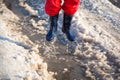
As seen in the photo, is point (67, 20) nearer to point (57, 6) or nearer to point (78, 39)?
point (57, 6)

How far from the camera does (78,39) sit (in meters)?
4.51

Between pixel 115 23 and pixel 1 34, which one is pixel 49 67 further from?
pixel 115 23

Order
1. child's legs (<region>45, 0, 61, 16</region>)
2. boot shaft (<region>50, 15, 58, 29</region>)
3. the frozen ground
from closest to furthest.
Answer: child's legs (<region>45, 0, 61, 16</region>) → the frozen ground → boot shaft (<region>50, 15, 58, 29</region>)

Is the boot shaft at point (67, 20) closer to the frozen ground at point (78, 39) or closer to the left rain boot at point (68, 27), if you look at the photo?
the left rain boot at point (68, 27)

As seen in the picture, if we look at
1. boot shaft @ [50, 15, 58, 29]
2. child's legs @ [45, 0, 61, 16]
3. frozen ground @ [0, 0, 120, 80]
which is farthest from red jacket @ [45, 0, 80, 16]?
frozen ground @ [0, 0, 120, 80]

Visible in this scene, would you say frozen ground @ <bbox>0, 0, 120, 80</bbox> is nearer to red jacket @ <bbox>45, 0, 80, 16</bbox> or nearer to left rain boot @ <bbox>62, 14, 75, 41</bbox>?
left rain boot @ <bbox>62, 14, 75, 41</bbox>

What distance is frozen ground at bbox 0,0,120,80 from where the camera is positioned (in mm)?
3971

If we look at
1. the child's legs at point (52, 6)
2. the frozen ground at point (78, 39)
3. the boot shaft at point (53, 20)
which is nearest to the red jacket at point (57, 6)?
the child's legs at point (52, 6)

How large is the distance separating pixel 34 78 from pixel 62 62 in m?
0.75

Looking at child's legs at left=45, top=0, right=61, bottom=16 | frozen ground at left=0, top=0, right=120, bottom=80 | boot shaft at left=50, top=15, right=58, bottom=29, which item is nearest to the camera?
child's legs at left=45, top=0, right=61, bottom=16

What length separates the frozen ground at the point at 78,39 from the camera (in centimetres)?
397

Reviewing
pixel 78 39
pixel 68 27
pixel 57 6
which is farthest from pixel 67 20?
pixel 78 39

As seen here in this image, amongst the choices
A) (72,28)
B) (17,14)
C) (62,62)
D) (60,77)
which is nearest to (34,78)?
(60,77)

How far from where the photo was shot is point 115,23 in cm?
503
